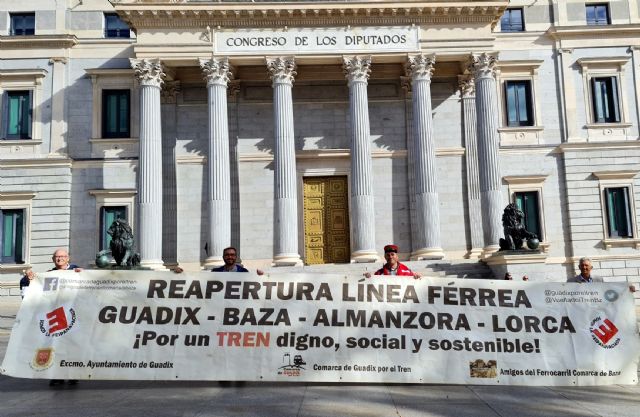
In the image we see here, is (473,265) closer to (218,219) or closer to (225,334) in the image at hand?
(218,219)

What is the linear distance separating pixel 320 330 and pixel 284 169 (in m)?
15.9

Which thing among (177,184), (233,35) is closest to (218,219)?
(177,184)

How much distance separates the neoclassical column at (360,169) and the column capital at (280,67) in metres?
2.50

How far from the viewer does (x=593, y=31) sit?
96.4 ft

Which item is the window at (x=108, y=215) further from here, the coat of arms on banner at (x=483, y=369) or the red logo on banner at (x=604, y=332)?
the red logo on banner at (x=604, y=332)

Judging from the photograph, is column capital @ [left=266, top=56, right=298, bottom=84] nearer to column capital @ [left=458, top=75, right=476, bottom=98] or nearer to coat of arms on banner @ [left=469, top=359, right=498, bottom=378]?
column capital @ [left=458, top=75, right=476, bottom=98]

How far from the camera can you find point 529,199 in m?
28.7

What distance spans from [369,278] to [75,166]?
896 inches

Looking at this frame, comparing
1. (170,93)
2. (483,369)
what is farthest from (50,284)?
(170,93)

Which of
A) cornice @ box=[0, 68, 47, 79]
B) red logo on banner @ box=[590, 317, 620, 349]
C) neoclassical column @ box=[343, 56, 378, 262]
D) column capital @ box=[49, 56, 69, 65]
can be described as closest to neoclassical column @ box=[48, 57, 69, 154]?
column capital @ box=[49, 56, 69, 65]

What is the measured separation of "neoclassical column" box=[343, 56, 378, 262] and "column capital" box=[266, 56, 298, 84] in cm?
250

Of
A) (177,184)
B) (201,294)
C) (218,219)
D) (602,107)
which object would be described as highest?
→ (602,107)

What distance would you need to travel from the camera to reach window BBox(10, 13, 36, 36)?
29.2 metres

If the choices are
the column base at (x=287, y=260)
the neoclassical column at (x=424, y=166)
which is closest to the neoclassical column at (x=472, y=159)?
the neoclassical column at (x=424, y=166)
